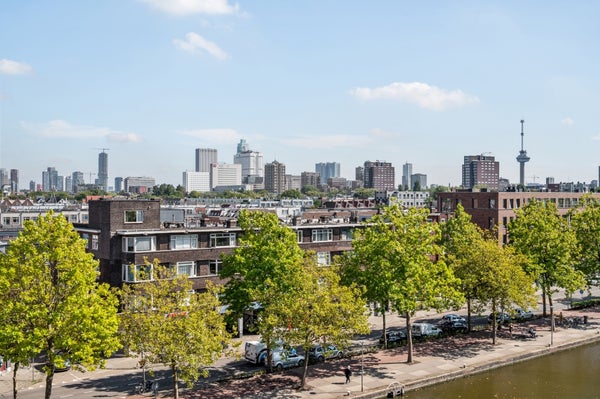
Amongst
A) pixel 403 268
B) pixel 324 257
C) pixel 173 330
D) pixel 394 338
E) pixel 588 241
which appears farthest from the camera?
pixel 588 241

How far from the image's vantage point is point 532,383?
165 ft

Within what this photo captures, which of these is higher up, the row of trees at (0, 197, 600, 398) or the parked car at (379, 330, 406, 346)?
the row of trees at (0, 197, 600, 398)

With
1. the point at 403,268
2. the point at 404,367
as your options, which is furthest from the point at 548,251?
the point at 404,367

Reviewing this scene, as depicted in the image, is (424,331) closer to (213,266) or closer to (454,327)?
(454,327)

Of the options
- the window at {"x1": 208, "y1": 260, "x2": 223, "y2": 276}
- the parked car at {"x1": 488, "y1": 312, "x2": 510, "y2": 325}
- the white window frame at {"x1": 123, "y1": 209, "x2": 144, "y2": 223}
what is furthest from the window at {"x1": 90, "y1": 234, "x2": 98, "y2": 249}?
the parked car at {"x1": 488, "y1": 312, "x2": 510, "y2": 325}

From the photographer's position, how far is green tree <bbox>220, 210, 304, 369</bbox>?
5103 cm

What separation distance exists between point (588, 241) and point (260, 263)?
5050 cm

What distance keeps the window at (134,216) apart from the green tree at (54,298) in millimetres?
27742

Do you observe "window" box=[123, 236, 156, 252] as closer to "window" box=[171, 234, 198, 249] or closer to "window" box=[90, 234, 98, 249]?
"window" box=[171, 234, 198, 249]

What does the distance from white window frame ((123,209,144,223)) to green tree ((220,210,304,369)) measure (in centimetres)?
1634

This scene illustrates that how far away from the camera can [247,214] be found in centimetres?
5447

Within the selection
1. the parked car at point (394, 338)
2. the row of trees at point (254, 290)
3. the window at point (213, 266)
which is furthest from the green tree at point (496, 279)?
the window at point (213, 266)

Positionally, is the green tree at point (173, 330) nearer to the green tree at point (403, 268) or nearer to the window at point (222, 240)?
the green tree at point (403, 268)

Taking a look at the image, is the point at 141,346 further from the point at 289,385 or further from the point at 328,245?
the point at 328,245
